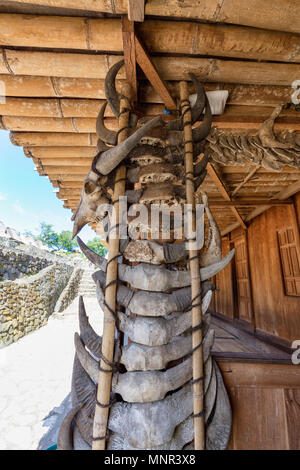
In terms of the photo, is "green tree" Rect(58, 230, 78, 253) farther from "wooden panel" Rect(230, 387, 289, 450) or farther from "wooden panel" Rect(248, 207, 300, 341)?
"wooden panel" Rect(230, 387, 289, 450)

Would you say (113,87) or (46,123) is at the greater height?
(46,123)

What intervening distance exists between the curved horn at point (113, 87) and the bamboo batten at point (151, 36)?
0.16m

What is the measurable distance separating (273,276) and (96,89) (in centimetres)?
456

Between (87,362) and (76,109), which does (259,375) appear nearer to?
(87,362)

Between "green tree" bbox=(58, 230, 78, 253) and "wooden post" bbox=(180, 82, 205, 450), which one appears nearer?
"wooden post" bbox=(180, 82, 205, 450)

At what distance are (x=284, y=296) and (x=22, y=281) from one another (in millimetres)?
9664

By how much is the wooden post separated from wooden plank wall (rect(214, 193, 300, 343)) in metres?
3.36

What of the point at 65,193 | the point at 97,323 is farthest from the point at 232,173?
the point at 97,323

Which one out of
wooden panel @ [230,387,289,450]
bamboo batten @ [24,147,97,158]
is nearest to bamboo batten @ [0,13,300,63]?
bamboo batten @ [24,147,97,158]

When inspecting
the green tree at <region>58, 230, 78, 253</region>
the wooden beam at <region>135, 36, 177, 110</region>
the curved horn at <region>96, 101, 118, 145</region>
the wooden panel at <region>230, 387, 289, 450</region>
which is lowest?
the wooden panel at <region>230, 387, 289, 450</region>

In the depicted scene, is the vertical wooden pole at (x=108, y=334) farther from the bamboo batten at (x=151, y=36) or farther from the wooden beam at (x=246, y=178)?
the wooden beam at (x=246, y=178)

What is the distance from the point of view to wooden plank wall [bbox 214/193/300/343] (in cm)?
399

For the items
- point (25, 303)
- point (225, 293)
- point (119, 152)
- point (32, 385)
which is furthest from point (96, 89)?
point (25, 303)

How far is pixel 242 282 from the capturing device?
6.00 meters
